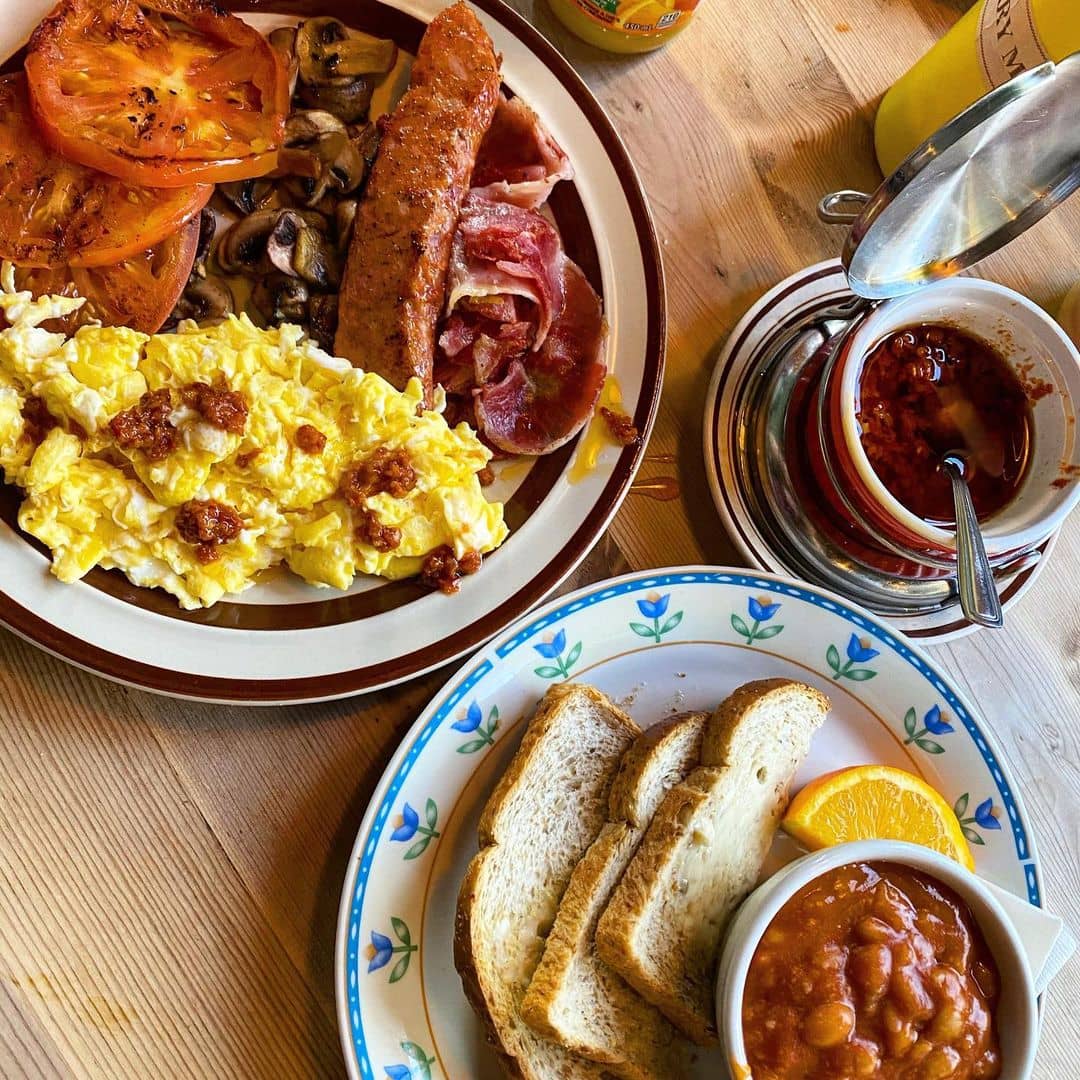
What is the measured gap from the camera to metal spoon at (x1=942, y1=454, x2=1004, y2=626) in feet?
6.42

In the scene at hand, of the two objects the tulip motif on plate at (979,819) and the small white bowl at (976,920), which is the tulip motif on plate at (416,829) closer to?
the small white bowl at (976,920)

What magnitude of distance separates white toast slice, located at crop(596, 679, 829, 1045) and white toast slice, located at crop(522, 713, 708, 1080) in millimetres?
33

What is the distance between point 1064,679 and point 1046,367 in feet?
2.93

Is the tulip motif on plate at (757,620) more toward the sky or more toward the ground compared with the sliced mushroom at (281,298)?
more toward the ground

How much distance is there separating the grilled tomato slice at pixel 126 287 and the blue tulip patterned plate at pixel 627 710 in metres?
1.03

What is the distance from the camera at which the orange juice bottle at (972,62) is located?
2.03 metres

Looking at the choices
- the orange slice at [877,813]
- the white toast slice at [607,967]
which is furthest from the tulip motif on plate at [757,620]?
the orange slice at [877,813]

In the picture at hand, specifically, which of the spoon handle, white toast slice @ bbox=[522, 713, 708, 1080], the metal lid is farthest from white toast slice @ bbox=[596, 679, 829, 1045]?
the metal lid

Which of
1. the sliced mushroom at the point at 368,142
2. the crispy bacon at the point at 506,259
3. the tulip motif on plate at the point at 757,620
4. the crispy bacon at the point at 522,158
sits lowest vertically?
the tulip motif on plate at the point at 757,620

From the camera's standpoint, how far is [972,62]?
7.20 ft

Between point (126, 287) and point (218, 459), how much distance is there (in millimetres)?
471

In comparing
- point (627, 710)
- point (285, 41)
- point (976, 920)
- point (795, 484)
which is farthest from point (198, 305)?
point (976, 920)

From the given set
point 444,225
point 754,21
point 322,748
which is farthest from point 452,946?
point 754,21

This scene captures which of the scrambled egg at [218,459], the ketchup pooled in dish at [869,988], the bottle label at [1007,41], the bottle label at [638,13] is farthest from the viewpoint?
the bottle label at [638,13]
